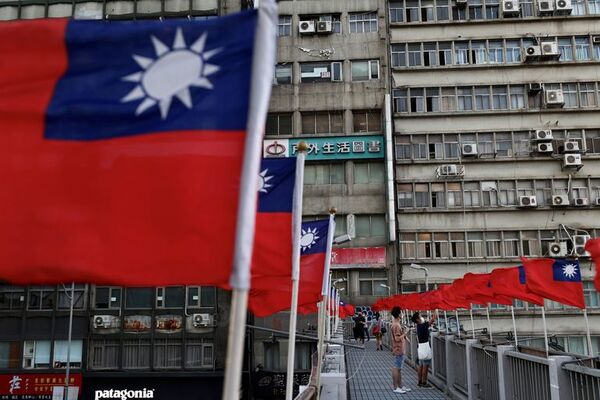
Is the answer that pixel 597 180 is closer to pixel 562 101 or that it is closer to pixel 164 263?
pixel 562 101

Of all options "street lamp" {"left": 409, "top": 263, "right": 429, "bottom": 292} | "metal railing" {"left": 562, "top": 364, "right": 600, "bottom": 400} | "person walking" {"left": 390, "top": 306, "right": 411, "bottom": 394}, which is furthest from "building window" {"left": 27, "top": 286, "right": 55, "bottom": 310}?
"metal railing" {"left": 562, "top": 364, "right": 600, "bottom": 400}

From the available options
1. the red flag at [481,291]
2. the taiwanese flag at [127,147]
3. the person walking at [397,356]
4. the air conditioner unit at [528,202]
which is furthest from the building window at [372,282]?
the taiwanese flag at [127,147]

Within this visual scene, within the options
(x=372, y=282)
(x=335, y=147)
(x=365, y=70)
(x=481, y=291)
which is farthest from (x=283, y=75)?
(x=481, y=291)

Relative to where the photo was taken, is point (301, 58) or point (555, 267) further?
point (301, 58)

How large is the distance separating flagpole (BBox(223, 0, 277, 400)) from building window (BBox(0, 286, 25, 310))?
41312 millimetres

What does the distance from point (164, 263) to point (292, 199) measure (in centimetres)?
439

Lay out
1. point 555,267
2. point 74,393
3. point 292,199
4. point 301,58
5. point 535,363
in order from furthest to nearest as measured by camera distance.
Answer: point 301,58
point 74,393
point 555,267
point 535,363
point 292,199

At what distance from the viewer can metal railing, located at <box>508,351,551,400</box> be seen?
9.03 metres

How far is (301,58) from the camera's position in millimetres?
48625

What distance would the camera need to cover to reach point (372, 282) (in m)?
45.4

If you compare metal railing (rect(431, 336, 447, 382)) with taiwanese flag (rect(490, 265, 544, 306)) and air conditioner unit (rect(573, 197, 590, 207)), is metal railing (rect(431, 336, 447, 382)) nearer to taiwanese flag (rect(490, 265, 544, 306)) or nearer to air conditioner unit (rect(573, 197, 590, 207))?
taiwanese flag (rect(490, 265, 544, 306))

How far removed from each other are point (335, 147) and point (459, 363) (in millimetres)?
33831

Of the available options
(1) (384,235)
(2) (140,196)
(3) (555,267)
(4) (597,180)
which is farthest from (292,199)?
(4) (597,180)

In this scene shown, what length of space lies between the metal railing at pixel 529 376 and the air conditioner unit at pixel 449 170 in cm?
3433
